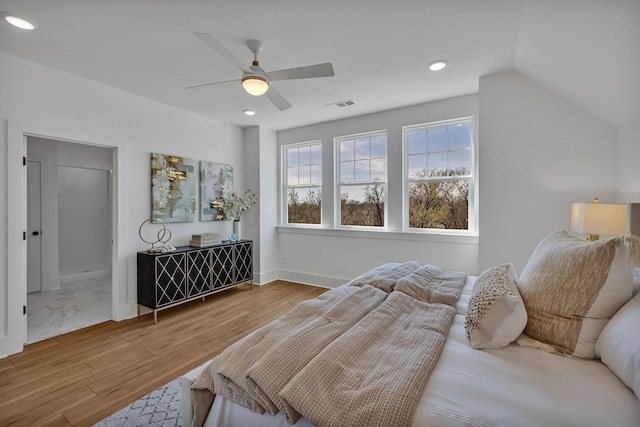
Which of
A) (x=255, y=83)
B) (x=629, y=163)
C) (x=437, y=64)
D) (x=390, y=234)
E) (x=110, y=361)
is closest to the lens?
(x=255, y=83)

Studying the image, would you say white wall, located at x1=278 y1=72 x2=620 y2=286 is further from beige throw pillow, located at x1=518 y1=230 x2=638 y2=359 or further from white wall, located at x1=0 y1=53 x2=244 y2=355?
white wall, located at x1=0 y1=53 x2=244 y2=355

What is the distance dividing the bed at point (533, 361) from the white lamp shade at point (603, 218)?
911 mm

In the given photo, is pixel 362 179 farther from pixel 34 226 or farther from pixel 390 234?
pixel 34 226

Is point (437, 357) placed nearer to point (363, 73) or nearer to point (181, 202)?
point (363, 73)

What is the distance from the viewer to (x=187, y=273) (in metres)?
3.63

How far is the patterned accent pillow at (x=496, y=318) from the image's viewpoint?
126 centimetres

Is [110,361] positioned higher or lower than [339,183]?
lower

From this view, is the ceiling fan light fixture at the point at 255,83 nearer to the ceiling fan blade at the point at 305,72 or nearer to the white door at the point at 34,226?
the ceiling fan blade at the point at 305,72

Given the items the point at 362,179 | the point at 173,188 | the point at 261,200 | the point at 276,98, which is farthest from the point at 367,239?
the point at 173,188

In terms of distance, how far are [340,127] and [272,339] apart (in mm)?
3805

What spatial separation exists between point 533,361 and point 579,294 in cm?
35

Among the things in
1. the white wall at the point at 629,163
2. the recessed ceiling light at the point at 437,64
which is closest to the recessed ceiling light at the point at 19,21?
the recessed ceiling light at the point at 437,64

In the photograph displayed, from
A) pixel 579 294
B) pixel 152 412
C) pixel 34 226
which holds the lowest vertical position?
pixel 152 412

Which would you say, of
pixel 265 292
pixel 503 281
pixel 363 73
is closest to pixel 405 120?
pixel 363 73
